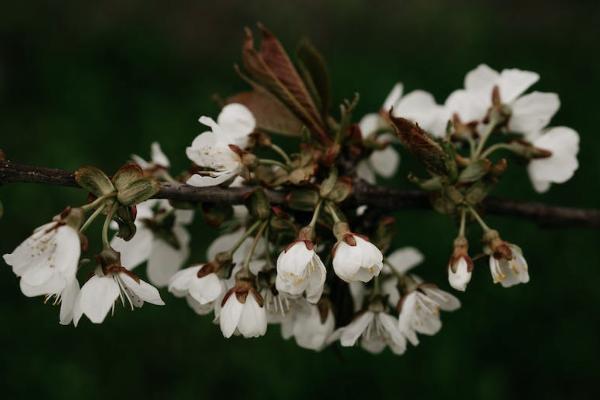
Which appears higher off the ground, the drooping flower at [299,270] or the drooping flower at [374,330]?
the drooping flower at [299,270]

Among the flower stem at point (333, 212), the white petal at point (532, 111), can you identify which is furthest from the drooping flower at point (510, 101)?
the flower stem at point (333, 212)

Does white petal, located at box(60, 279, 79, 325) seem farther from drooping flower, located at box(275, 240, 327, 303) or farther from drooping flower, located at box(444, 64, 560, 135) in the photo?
drooping flower, located at box(444, 64, 560, 135)

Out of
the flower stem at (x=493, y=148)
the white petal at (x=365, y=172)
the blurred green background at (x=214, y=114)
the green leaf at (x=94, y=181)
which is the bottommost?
the blurred green background at (x=214, y=114)

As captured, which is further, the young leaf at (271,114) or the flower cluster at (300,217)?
the young leaf at (271,114)

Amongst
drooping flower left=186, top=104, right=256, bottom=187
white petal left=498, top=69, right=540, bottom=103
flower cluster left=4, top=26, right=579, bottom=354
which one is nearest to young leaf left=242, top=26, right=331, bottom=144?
flower cluster left=4, top=26, right=579, bottom=354

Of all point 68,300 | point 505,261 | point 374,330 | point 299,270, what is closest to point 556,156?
point 505,261

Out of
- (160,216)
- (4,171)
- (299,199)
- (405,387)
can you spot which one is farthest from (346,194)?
(405,387)

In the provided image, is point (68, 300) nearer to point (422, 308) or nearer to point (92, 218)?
point (92, 218)

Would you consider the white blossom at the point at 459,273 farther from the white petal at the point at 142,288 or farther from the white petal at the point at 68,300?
the white petal at the point at 68,300
